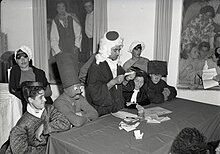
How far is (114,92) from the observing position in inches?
146

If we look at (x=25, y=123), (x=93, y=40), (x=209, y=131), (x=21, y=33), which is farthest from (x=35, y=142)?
(x=21, y=33)

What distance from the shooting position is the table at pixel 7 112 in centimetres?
402

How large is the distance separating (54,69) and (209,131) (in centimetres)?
398

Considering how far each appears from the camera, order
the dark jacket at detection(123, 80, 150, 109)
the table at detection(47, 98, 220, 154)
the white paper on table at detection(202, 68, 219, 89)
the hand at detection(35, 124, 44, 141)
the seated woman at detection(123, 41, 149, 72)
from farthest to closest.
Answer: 1. the white paper on table at detection(202, 68, 219, 89)
2. the seated woman at detection(123, 41, 149, 72)
3. the dark jacket at detection(123, 80, 150, 109)
4. the hand at detection(35, 124, 44, 141)
5. the table at detection(47, 98, 220, 154)

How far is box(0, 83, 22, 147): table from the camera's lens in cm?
402

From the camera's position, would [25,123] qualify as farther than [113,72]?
No

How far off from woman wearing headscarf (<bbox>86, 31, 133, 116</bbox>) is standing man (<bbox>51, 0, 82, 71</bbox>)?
8.36ft

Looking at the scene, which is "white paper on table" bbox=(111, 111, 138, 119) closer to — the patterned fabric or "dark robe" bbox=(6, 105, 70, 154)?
"dark robe" bbox=(6, 105, 70, 154)

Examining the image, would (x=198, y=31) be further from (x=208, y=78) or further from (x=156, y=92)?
(x=156, y=92)

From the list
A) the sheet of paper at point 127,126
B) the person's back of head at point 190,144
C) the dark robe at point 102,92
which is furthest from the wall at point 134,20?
the person's back of head at point 190,144

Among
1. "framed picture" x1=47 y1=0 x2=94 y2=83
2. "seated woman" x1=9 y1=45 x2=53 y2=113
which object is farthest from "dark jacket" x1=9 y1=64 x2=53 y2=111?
"framed picture" x1=47 y1=0 x2=94 y2=83

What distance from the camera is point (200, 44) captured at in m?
5.72

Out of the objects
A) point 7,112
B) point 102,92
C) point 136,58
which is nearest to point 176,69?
point 136,58

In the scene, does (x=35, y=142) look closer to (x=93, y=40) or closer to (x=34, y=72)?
(x=34, y=72)
